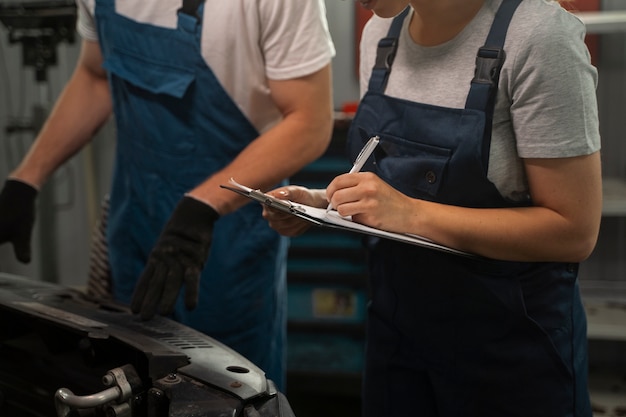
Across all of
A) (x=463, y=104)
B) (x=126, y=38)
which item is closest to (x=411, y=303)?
(x=463, y=104)

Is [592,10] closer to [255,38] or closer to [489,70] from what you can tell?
[255,38]

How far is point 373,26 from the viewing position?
1218mm

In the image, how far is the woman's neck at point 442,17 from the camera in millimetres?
1029

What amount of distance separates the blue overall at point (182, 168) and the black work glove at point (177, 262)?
0.71ft

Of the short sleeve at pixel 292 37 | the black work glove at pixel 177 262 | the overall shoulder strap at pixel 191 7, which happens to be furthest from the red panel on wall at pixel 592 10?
the black work glove at pixel 177 262

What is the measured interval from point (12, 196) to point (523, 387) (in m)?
1.02

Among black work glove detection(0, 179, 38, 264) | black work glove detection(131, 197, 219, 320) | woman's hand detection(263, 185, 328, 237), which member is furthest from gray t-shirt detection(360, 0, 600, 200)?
black work glove detection(0, 179, 38, 264)

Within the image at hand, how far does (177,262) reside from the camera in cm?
114

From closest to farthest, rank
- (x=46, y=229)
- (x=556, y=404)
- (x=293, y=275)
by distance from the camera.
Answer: (x=556, y=404) → (x=293, y=275) → (x=46, y=229)

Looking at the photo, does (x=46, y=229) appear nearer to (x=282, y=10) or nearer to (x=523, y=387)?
(x=282, y=10)

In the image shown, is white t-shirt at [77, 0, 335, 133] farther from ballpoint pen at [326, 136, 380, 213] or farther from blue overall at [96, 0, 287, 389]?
ballpoint pen at [326, 136, 380, 213]

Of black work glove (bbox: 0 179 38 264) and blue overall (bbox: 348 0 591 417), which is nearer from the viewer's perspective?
blue overall (bbox: 348 0 591 417)

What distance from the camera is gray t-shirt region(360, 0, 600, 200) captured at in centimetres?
92

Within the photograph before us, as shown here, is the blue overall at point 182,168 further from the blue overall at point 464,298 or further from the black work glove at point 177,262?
the blue overall at point 464,298
